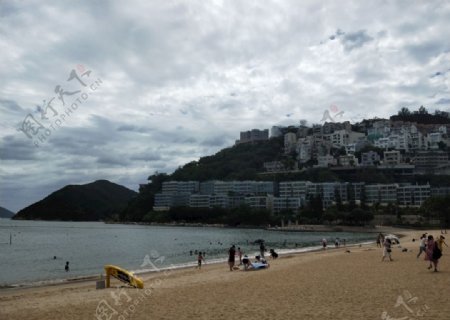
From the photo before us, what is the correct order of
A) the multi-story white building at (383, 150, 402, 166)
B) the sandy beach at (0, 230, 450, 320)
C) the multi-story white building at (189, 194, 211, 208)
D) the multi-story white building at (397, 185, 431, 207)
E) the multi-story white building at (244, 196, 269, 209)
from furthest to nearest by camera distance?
the multi-story white building at (189, 194, 211, 208)
the multi-story white building at (383, 150, 402, 166)
the multi-story white building at (244, 196, 269, 209)
the multi-story white building at (397, 185, 431, 207)
the sandy beach at (0, 230, 450, 320)

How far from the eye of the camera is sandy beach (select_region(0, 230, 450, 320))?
466 inches

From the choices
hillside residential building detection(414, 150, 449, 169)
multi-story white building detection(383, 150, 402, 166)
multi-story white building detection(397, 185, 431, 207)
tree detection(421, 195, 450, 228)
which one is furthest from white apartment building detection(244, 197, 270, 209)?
tree detection(421, 195, 450, 228)

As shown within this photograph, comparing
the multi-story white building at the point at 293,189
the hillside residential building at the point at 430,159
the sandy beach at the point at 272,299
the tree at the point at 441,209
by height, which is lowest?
the sandy beach at the point at 272,299

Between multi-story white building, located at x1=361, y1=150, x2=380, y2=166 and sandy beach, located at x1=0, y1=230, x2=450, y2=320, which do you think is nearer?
sandy beach, located at x1=0, y1=230, x2=450, y2=320

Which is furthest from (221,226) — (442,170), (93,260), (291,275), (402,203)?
(291,275)

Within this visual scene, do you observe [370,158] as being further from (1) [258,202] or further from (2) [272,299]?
(2) [272,299]

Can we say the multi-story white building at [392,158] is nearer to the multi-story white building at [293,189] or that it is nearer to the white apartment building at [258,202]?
the multi-story white building at [293,189]

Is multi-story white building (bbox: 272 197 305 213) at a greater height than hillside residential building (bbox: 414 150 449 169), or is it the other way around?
hillside residential building (bbox: 414 150 449 169)

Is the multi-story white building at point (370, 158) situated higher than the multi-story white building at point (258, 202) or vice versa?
the multi-story white building at point (370, 158)

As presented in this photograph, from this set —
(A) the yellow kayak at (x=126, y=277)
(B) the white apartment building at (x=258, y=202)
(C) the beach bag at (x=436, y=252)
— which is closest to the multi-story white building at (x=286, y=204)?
(B) the white apartment building at (x=258, y=202)

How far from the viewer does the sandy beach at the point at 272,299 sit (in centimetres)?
1184

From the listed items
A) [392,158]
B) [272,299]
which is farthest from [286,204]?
[272,299]

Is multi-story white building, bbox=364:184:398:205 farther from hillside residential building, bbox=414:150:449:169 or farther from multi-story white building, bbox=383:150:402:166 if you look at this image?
hillside residential building, bbox=414:150:449:169

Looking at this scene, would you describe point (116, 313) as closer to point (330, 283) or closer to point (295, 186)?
point (330, 283)
